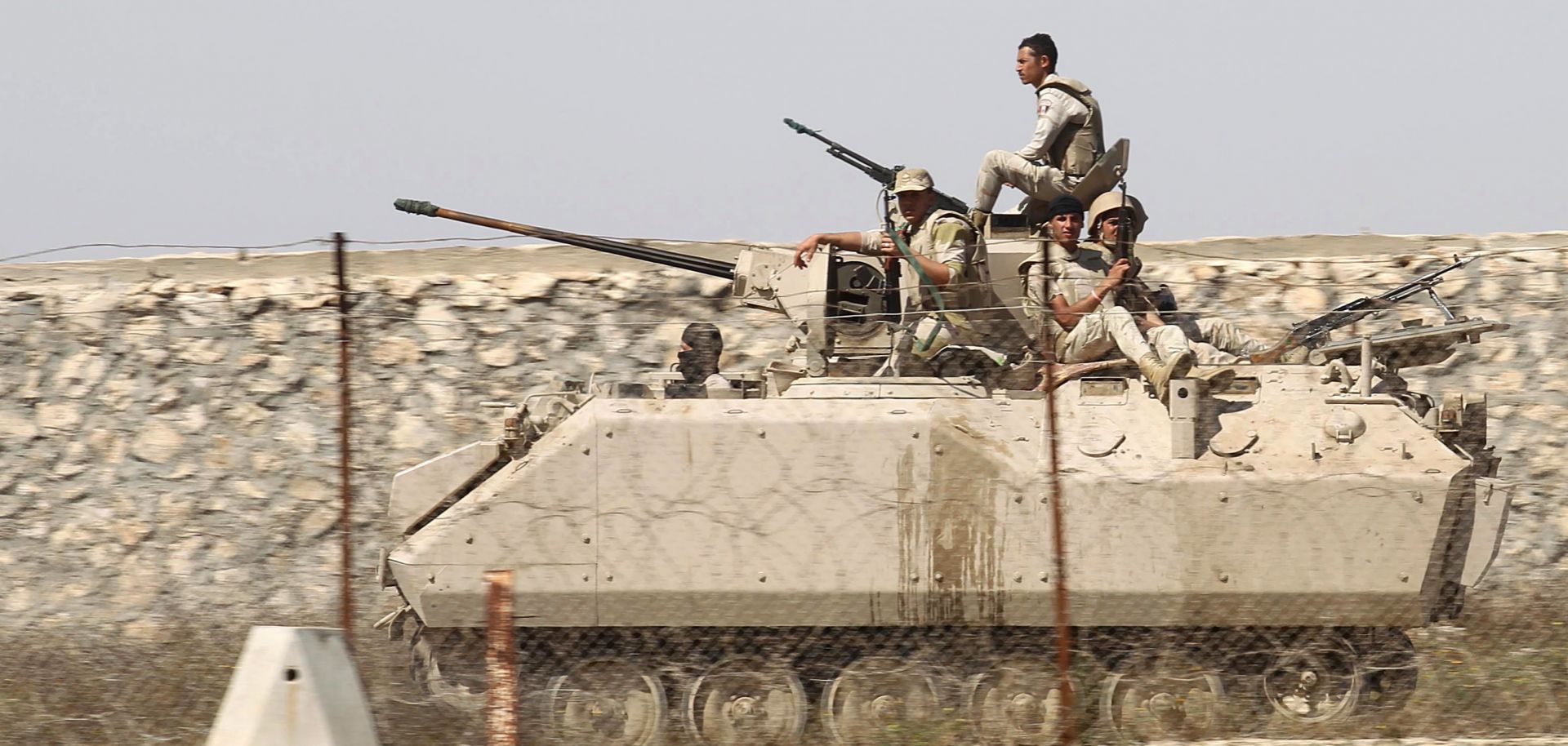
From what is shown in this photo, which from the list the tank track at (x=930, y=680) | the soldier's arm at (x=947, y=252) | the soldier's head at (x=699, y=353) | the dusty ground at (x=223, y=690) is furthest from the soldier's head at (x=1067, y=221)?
the dusty ground at (x=223, y=690)

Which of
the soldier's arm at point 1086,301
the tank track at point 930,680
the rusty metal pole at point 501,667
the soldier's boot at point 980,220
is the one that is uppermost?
the soldier's boot at point 980,220

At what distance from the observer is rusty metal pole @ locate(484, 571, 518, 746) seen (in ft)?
21.6

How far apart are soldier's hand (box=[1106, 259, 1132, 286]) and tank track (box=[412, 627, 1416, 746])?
185 centimetres

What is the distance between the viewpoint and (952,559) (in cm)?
867

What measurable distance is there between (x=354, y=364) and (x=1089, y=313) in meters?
7.43

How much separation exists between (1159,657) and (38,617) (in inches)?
226

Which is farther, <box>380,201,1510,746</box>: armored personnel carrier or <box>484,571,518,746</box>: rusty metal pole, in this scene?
<box>380,201,1510,746</box>: armored personnel carrier

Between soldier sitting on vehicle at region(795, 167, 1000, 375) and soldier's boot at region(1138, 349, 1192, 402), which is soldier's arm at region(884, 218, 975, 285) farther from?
soldier's boot at region(1138, 349, 1192, 402)

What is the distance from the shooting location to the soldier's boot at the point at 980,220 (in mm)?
11000

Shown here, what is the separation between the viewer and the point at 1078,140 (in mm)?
10891

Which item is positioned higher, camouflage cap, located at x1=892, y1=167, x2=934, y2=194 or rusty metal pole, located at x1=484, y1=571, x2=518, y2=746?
camouflage cap, located at x1=892, y1=167, x2=934, y2=194

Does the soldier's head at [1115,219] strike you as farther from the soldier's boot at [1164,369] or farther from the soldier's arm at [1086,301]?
the soldier's boot at [1164,369]

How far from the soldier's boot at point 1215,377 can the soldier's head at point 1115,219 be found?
139 cm

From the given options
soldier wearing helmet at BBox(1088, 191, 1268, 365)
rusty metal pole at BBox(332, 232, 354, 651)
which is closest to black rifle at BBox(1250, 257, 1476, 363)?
soldier wearing helmet at BBox(1088, 191, 1268, 365)
